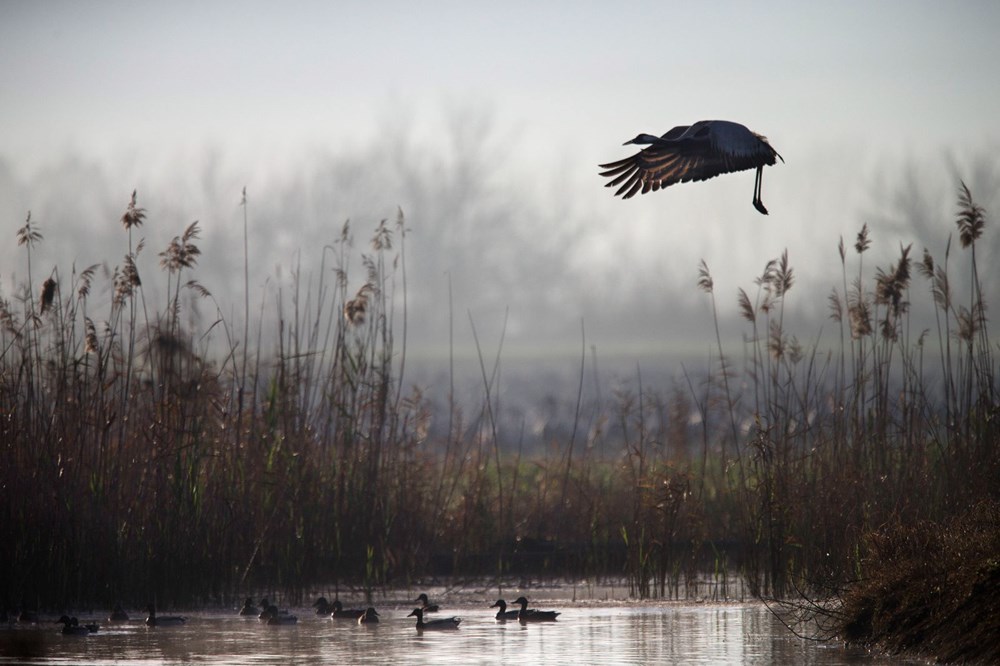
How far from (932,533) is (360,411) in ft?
15.2

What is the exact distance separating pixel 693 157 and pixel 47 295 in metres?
4.60

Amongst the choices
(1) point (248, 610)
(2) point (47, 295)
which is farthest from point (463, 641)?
(2) point (47, 295)

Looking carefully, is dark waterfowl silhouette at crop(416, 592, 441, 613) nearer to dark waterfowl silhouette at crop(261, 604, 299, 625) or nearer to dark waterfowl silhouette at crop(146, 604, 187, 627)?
dark waterfowl silhouette at crop(261, 604, 299, 625)

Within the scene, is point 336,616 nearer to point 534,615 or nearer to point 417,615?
point 417,615

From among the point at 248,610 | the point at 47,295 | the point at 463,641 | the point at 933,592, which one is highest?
the point at 47,295

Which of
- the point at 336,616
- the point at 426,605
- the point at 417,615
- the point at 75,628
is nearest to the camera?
the point at 75,628

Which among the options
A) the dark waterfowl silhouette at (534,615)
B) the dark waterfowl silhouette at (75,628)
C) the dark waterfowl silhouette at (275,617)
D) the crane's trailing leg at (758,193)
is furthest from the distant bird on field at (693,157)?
the dark waterfowl silhouette at (75,628)

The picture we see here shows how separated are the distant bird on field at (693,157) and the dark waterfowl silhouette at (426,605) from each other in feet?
9.29

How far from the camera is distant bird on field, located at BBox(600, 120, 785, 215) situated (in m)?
7.04

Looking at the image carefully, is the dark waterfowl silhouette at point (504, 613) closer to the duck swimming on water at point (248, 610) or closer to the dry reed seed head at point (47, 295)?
the duck swimming on water at point (248, 610)

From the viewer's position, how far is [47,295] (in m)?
8.87

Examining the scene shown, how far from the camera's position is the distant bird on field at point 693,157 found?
704 centimetres

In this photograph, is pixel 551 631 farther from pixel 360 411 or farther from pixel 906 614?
pixel 360 411

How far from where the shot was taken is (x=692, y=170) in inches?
293
